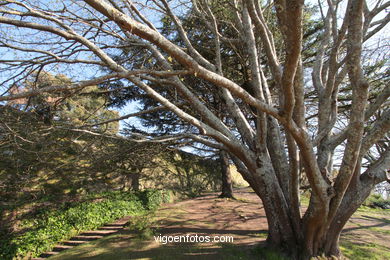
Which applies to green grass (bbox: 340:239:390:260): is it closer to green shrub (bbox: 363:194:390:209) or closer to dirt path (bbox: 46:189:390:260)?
dirt path (bbox: 46:189:390:260)

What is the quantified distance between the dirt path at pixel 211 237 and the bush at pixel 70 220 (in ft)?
3.84

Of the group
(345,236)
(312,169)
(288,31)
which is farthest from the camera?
(345,236)

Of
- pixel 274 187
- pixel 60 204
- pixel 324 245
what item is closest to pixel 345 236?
pixel 324 245

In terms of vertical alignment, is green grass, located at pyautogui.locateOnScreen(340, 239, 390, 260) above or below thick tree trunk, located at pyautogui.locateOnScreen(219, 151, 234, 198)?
below

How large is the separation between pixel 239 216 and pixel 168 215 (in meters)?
3.01

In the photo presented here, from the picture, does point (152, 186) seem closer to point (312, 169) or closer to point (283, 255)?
point (283, 255)

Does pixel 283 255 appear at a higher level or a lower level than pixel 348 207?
lower

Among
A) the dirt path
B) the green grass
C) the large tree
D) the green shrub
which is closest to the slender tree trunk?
the dirt path

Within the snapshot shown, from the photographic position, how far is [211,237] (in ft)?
19.5

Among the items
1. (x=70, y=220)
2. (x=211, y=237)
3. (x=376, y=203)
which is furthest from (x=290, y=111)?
(x=376, y=203)

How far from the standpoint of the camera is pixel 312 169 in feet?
10.9

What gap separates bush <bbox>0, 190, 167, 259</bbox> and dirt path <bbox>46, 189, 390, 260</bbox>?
1.17 meters

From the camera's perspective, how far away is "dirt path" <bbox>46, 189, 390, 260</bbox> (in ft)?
16.4

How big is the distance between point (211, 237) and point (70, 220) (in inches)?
218
